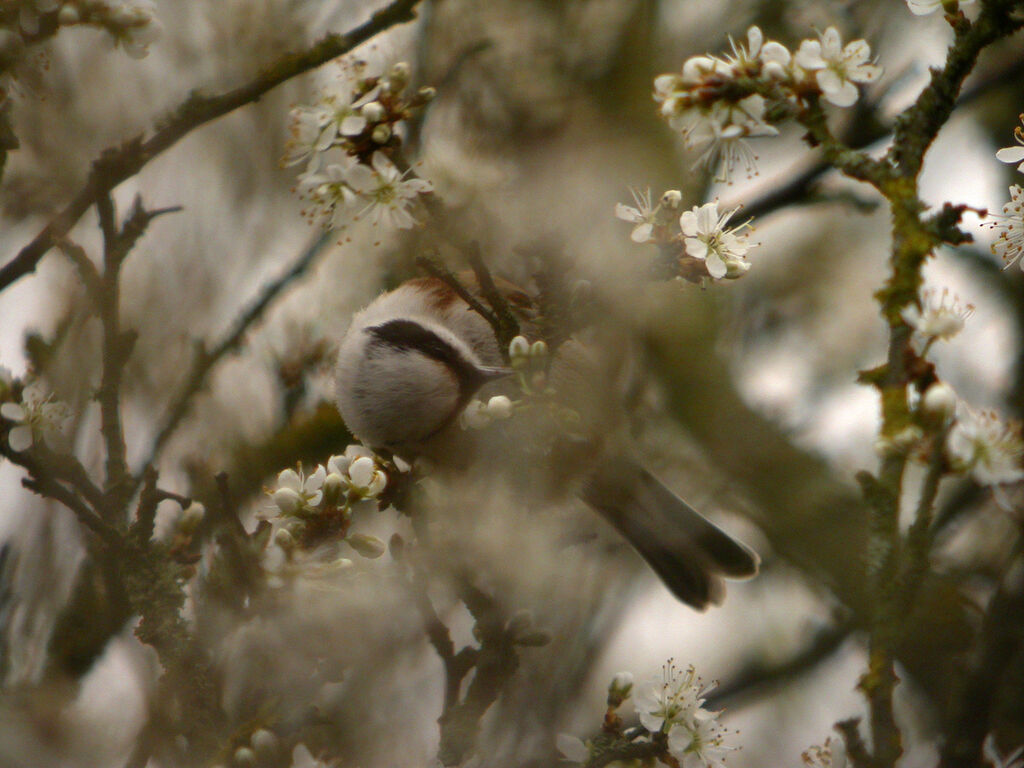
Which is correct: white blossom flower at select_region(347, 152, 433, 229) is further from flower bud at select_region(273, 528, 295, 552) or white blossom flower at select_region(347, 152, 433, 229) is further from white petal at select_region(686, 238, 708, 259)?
flower bud at select_region(273, 528, 295, 552)

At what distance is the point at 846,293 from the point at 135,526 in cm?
435

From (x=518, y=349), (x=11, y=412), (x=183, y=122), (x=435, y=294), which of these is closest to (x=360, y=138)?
(x=183, y=122)

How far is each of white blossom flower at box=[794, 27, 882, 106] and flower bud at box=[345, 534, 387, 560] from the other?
1.54 m

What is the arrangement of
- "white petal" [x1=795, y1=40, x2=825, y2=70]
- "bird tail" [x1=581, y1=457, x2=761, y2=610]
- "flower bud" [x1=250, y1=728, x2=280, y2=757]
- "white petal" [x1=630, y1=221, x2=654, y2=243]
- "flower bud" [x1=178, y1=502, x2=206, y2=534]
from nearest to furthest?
"white petal" [x1=795, y1=40, x2=825, y2=70], "flower bud" [x1=250, y1=728, x2=280, y2=757], "white petal" [x1=630, y1=221, x2=654, y2=243], "flower bud" [x1=178, y1=502, x2=206, y2=534], "bird tail" [x1=581, y1=457, x2=761, y2=610]

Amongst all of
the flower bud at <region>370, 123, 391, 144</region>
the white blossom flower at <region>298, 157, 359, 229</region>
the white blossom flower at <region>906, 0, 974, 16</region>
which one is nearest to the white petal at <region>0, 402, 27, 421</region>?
the white blossom flower at <region>298, 157, 359, 229</region>

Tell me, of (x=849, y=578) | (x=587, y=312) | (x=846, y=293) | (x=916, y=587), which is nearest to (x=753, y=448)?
(x=849, y=578)

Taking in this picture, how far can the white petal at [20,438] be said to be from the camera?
2350 mm

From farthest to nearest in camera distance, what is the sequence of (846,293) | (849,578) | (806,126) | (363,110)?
(846,293) < (849,578) < (363,110) < (806,126)

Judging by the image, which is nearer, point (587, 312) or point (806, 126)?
point (806, 126)

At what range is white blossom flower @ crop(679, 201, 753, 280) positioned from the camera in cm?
241

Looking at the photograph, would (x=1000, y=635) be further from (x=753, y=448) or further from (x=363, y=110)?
(x=753, y=448)

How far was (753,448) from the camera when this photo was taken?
3.89 metres

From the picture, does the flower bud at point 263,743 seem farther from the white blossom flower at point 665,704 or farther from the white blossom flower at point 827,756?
the white blossom flower at point 827,756

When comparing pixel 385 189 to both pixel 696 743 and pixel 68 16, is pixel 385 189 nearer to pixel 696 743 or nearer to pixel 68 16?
pixel 68 16
